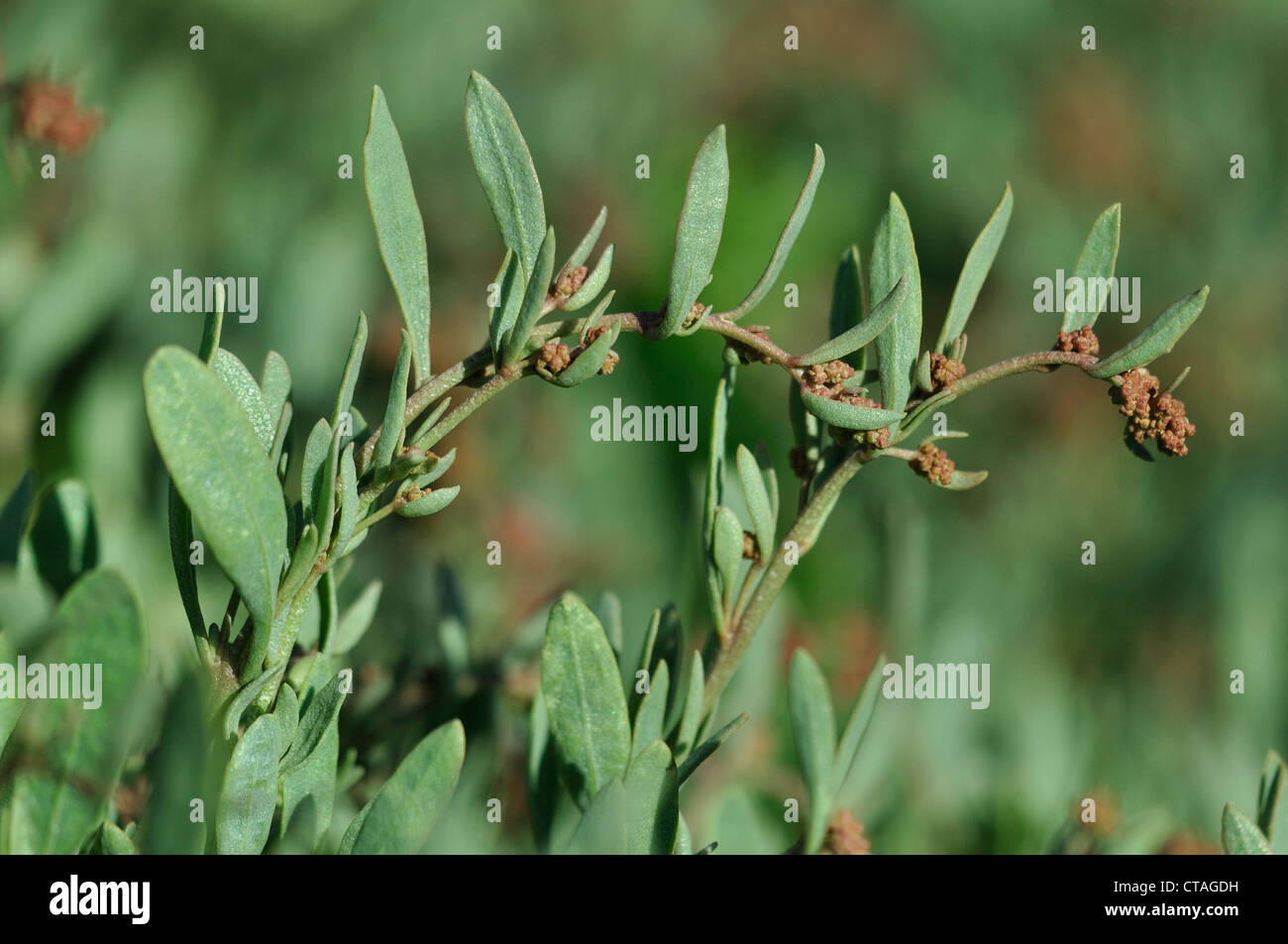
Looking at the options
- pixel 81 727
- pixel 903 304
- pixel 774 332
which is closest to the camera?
pixel 81 727

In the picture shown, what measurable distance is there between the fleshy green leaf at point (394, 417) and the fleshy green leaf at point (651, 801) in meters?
0.15

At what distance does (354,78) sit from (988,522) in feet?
3.82

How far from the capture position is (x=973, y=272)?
574mm

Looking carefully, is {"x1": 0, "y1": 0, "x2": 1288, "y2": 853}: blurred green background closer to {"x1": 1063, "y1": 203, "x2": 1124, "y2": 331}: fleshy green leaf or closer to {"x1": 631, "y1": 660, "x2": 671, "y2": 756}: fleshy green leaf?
{"x1": 631, "y1": 660, "x2": 671, "y2": 756}: fleshy green leaf

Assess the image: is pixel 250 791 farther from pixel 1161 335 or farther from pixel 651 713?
pixel 1161 335

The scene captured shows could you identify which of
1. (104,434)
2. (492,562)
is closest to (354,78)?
(492,562)

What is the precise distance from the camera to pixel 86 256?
3.13 feet

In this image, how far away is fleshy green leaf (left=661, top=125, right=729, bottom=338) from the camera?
501mm

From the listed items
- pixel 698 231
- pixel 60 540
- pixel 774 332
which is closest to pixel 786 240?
pixel 698 231

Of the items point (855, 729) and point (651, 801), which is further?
point (855, 729)

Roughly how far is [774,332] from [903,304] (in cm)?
169

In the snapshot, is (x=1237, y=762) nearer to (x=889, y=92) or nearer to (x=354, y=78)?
(x=354, y=78)
